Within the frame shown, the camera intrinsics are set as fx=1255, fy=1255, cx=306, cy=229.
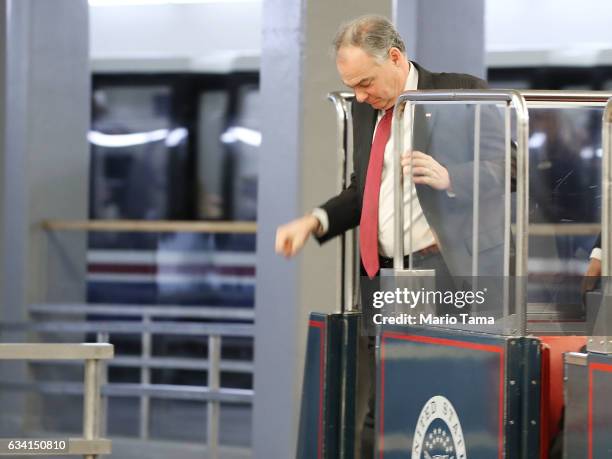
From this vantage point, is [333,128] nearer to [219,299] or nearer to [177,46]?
[219,299]

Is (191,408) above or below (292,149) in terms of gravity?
below

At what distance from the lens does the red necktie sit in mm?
3068

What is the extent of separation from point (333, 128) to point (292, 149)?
0.66ft

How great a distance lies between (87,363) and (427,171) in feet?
5.61

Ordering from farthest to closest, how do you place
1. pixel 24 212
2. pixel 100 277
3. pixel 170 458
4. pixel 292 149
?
1. pixel 100 277
2. pixel 24 212
3. pixel 170 458
4. pixel 292 149

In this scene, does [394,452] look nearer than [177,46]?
Yes

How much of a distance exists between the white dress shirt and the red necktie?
0.06ft

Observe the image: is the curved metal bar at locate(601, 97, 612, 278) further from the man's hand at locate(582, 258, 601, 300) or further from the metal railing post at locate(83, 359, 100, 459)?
the metal railing post at locate(83, 359, 100, 459)

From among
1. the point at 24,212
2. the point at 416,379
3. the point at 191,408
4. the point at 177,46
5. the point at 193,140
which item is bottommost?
the point at 191,408

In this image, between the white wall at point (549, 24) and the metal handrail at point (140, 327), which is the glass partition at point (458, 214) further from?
the white wall at point (549, 24)

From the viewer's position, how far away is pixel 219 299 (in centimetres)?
907

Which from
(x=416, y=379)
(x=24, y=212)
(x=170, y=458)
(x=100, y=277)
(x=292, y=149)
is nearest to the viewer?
(x=416, y=379)

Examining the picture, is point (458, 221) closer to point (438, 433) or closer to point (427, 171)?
point (427, 171)

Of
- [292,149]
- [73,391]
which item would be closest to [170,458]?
[73,391]
